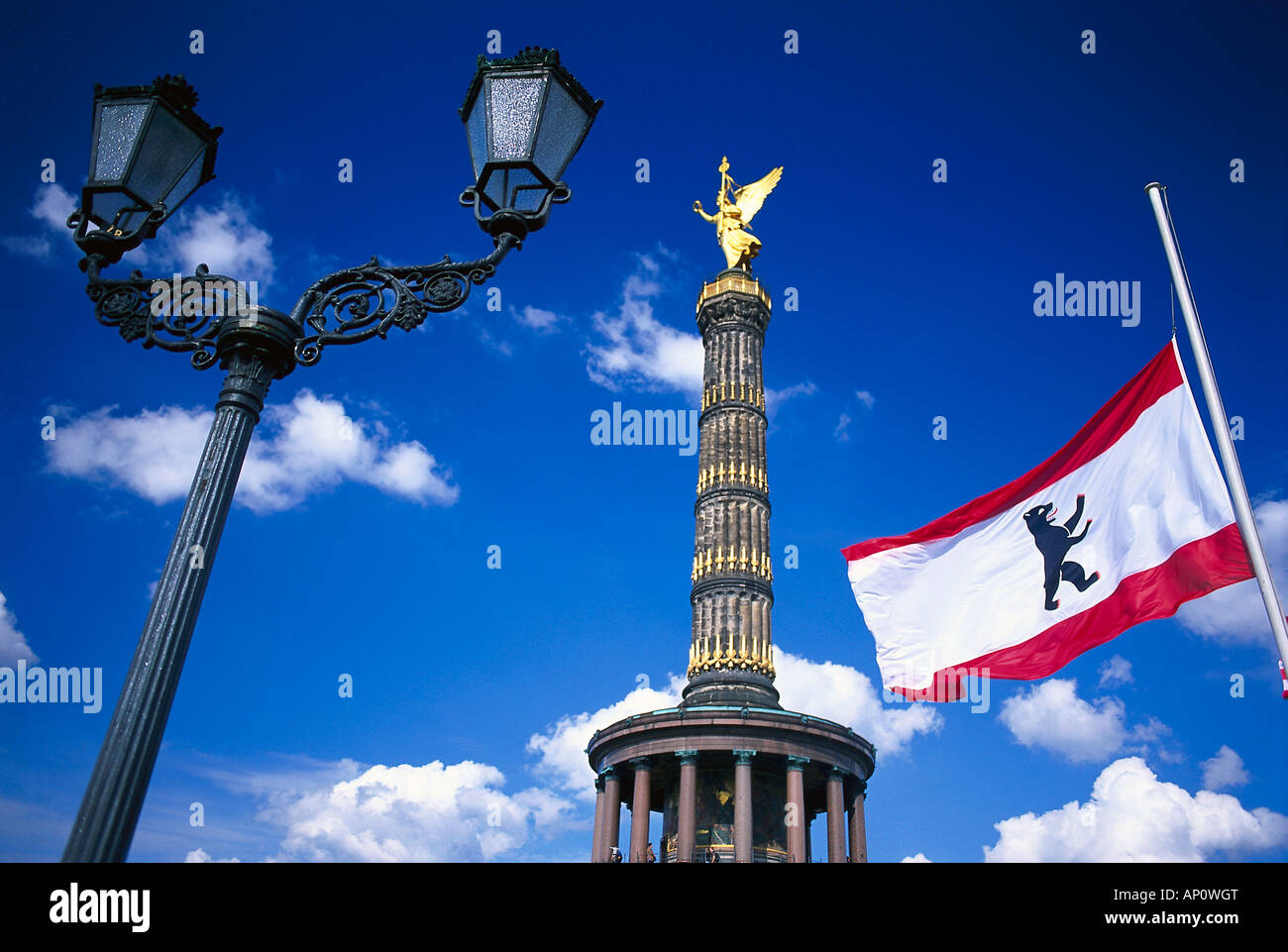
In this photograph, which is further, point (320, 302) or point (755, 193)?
point (755, 193)

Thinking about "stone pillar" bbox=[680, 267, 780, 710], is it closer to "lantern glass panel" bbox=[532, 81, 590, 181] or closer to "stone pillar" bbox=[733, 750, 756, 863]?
"stone pillar" bbox=[733, 750, 756, 863]

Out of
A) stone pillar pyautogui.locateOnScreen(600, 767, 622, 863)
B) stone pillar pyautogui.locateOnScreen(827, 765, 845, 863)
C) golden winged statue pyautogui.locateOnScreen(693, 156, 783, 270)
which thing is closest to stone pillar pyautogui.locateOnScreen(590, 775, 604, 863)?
stone pillar pyautogui.locateOnScreen(600, 767, 622, 863)

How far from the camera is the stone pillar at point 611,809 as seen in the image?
27656 millimetres

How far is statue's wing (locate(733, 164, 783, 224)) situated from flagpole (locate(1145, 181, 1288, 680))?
3081cm

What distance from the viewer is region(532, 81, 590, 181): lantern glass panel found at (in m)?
5.08

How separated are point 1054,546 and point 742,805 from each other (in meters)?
19.3

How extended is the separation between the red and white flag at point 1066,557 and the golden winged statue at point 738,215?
29.2 m

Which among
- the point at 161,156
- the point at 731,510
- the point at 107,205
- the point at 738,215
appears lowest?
the point at 107,205

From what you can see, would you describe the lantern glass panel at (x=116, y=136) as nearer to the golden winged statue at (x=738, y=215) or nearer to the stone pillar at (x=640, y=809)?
the stone pillar at (x=640, y=809)

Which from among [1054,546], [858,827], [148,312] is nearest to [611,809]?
[858,827]

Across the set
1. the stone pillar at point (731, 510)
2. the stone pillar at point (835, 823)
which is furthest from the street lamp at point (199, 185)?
the stone pillar at point (835, 823)

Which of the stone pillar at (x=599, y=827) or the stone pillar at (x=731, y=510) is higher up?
the stone pillar at (x=731, y=510)

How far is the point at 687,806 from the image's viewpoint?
25.4 metres

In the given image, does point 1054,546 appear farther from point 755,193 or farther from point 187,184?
point 755,193
